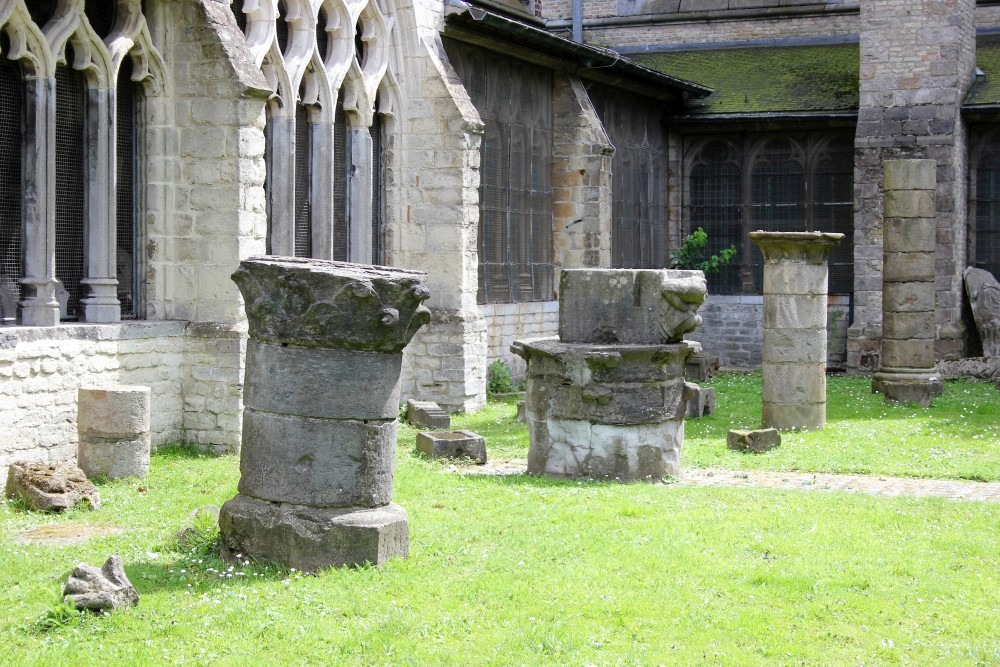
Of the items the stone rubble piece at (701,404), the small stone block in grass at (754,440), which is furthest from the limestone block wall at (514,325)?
the small stone block in grass at (754,440)

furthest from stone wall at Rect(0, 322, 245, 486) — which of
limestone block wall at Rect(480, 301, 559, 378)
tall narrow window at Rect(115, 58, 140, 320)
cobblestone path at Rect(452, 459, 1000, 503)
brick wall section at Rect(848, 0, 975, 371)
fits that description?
brick wall section at Rect(848, 0, 975, 371)

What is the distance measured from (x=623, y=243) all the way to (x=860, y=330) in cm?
408

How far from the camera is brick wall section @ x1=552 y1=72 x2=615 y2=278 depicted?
19.5m

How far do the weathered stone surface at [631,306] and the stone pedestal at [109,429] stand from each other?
349 cm

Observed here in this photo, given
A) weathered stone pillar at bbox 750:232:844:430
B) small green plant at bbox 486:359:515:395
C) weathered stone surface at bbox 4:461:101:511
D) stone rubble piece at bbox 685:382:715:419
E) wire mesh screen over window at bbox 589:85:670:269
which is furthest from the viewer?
wire mesh screen over window at bbox 589:85:670:269

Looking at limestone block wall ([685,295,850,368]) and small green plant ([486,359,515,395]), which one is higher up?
limestone block wall ([685,295,850,368])

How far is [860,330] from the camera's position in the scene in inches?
835

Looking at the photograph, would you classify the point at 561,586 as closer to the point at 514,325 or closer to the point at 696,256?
the point at 514,325

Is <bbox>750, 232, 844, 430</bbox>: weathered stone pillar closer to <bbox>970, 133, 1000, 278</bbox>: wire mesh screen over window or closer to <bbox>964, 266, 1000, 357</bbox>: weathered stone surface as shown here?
<bbox>964, 266, 1000, 357</bbox>: weathered stone surface

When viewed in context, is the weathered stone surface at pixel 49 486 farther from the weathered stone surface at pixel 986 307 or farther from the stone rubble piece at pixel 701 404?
the weathered stone surface at pixel 986 307

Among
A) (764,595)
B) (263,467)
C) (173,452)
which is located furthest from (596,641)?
(173,452)

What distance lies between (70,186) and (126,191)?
2.30ft

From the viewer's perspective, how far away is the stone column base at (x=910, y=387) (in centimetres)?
1700

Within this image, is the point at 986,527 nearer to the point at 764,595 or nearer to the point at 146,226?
the point at 764,595
